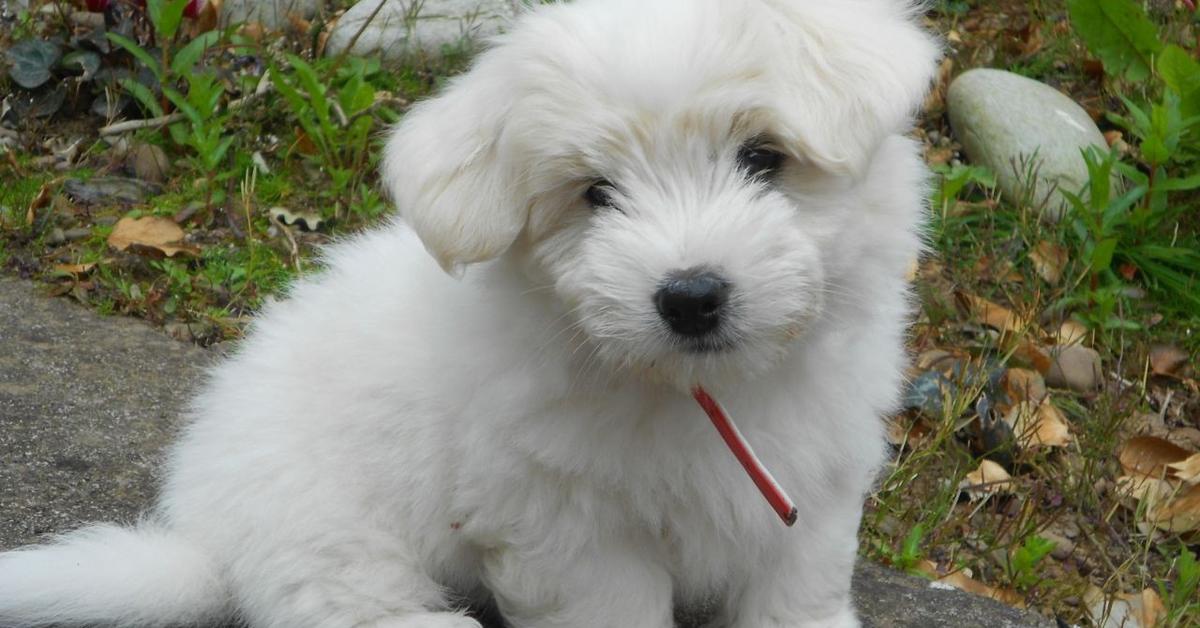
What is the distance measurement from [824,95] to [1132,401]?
2.35 metres

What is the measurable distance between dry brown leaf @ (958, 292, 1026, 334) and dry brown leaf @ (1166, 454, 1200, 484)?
2.14 feet

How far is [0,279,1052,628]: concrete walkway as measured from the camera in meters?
3.05

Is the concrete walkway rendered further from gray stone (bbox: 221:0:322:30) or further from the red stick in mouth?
gray stone (bbox: 221:0:322:30)

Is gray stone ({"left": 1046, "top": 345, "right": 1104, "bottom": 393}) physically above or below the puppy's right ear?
below

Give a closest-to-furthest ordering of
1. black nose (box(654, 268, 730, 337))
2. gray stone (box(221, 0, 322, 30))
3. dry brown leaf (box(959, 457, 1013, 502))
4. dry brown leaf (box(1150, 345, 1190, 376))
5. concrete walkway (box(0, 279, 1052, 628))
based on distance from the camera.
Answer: black nose (box(654, 268, 730, 337)), concrete walkway (box(0, 279, 1052, 628)), dry brown leaf (box(959, 457, 1013, 502)), dry brown leaf (box(1150, 345, 1190, 376)), gray stone (box(221, 0, 322, 30))

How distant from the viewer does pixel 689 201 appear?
2.21 metres

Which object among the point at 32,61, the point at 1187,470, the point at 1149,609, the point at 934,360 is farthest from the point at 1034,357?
the point at 32,61

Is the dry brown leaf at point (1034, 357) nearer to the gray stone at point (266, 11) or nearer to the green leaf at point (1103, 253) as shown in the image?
the green leaf at point (1103, 253)

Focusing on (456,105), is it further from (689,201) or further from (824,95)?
(824,95)

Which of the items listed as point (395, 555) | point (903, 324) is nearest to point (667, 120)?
point (903, 324)

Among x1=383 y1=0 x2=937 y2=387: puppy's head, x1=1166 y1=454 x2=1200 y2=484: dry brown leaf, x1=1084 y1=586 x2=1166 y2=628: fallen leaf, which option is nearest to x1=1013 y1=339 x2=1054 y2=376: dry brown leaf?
x1=1166 y1=454 x2=1200 y2=484: dry brown leaf

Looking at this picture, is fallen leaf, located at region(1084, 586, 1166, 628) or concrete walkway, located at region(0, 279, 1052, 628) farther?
fallen leaf, located at region(1084, 586, 1166, 628)

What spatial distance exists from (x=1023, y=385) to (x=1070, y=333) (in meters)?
0.39

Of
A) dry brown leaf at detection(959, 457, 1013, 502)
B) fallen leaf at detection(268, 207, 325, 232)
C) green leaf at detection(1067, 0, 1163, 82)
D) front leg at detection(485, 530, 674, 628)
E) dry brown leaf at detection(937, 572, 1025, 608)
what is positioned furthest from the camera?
green leaf at detection(1067, 0, 1163, 82)
